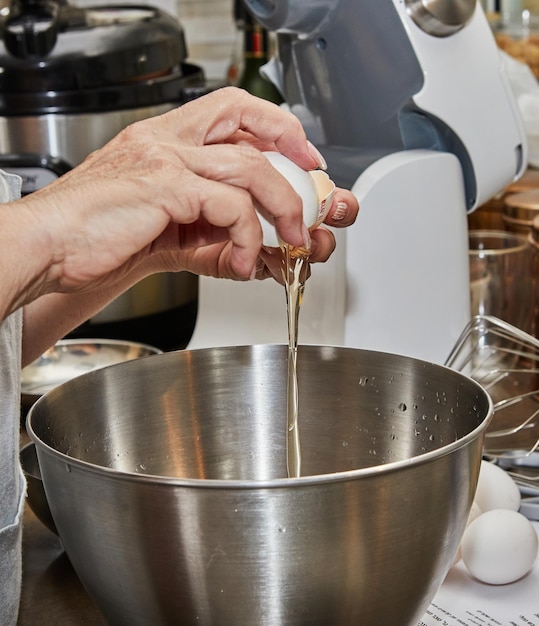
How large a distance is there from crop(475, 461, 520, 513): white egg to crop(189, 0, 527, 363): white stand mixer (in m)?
0.21

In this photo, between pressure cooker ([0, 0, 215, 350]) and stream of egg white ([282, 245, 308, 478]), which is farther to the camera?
pressure cooker ([0, 0, 215, 350])

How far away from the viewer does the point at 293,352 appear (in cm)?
59

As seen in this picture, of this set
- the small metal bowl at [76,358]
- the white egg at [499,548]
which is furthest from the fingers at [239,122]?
the small metal bowl at [76,358]

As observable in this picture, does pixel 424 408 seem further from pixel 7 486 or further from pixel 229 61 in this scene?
pixel 229 61

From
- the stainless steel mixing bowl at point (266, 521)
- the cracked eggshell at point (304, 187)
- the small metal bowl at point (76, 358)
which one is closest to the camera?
the stainless steel mixing bowl at point (266, 521)

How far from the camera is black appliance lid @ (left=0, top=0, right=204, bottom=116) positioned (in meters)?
1.09

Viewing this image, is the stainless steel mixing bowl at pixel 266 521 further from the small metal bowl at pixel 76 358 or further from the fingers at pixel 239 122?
the small metal bowl at pixel 76 358

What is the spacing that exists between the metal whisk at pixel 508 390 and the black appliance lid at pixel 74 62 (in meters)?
0.45

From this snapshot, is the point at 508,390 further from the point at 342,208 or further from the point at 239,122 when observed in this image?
the point at 239,122

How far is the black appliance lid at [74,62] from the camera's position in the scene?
3.59ft

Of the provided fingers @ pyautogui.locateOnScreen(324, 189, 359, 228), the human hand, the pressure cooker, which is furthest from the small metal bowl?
the human hand

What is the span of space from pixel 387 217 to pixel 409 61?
13 cm

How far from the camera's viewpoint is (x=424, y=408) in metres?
0.59

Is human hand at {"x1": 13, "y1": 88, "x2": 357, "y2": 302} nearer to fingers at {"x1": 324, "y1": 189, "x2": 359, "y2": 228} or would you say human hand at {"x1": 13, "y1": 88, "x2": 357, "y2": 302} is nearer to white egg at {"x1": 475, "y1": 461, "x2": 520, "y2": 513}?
fingers at {"x1": 324, "y1": 189, "x2": 359, "y2": 228}
